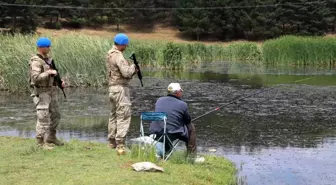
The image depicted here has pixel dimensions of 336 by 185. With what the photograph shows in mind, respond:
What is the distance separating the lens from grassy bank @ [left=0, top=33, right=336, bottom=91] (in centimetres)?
1961

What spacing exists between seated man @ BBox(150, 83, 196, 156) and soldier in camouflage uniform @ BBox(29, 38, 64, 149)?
1569 millimetres

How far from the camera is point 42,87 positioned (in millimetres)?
8555

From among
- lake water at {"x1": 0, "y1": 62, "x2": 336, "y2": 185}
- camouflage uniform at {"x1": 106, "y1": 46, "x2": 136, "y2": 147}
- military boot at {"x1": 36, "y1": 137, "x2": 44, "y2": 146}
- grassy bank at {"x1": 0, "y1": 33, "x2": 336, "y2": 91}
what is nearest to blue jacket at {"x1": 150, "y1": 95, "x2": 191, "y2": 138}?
camouflage uniform at {"x1": 106, "y1": 46, "x2": 136, "y2": 147}

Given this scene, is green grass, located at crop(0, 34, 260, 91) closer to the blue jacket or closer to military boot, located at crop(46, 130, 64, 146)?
military boot, located at crop(46, 130, 64, 146)

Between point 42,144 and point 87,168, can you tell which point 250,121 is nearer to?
point 42,144

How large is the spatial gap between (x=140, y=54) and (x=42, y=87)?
2247cm

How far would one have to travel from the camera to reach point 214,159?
907 centimetres

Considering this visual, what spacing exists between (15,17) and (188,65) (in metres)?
20.5

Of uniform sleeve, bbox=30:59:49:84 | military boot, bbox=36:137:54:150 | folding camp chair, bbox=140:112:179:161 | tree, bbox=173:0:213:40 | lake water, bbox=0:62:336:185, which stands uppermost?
tree, bbox=173:0:213:40

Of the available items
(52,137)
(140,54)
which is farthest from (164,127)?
(140,54)

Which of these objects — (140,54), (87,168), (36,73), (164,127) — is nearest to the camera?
(87,168)

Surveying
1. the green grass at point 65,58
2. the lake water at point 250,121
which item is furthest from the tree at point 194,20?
the green grass at point 65,58

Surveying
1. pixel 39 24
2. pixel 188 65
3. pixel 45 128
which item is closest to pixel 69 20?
pixel 39 24

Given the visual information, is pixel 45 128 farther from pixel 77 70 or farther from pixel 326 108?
pixel 77 70
